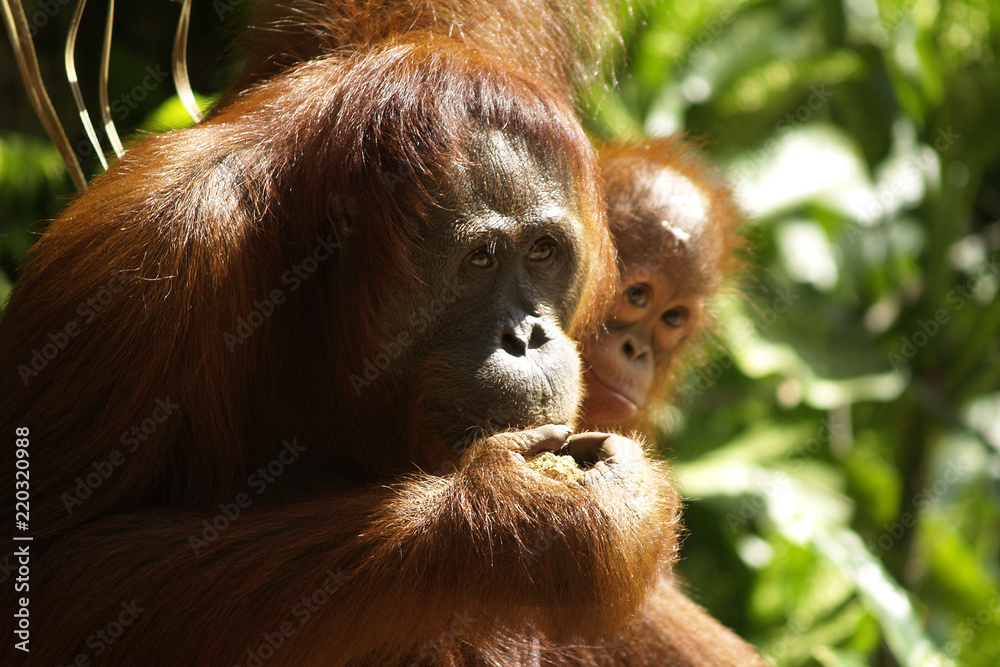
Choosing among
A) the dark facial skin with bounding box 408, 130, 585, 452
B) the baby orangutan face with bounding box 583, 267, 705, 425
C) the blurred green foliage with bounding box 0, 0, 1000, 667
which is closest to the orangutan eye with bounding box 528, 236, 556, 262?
the dark facial skin with bounding box 408, 130, 585, 452

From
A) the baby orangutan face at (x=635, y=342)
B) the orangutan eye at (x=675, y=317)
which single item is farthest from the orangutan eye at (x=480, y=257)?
the orangutan eye at (x=675, y=317)

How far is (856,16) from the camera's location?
470cm

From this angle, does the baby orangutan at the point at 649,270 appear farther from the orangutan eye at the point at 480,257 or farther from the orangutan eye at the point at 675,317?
the orangutan eye at the point at 480,257

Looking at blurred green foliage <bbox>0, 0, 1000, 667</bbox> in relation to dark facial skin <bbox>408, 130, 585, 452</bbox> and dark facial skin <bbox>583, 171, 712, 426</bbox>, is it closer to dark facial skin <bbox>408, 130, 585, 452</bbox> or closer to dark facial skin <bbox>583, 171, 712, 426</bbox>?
dark facial skin <bbox>583, 171, 712, 426</bbox>

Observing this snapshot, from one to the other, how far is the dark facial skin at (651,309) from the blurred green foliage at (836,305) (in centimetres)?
77

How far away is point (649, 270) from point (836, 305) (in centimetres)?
221

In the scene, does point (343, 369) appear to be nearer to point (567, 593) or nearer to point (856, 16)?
point (567, 593)

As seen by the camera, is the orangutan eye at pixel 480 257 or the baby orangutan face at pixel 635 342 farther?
the baby orangutan face at pixel 635 342

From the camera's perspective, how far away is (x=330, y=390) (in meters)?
1.77

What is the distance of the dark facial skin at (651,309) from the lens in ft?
7.84

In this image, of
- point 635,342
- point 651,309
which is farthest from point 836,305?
point 635,342

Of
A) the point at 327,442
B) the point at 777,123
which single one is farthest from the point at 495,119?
the point at 777,123

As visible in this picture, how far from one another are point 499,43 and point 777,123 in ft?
8.38

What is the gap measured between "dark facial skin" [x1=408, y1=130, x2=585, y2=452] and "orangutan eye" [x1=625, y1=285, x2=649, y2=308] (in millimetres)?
813
